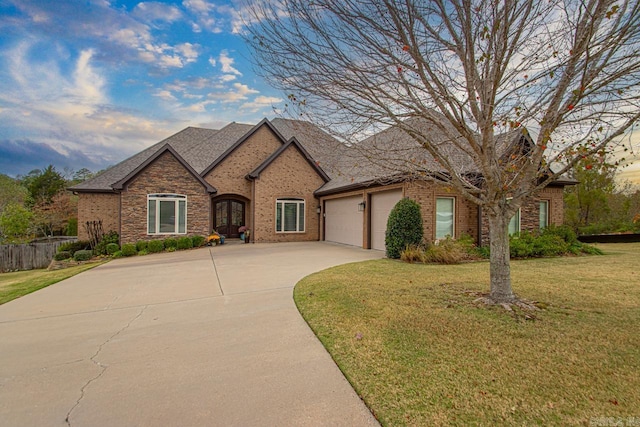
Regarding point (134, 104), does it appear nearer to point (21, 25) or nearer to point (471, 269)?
point (21, 25)

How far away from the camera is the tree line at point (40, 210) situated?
1966 centimetres

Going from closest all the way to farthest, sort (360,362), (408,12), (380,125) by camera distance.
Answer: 1. (360,362)
2. (408,12)
3. (380,125)

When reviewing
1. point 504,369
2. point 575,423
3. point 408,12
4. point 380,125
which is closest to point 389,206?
point 380,125

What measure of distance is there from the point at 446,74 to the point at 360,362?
4.43 m

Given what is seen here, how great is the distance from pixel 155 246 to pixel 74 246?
169 inches

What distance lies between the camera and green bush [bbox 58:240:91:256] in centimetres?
1416

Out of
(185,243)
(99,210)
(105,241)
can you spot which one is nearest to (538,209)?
(185,243)

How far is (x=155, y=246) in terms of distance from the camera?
13562mm

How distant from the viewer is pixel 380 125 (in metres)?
5.44

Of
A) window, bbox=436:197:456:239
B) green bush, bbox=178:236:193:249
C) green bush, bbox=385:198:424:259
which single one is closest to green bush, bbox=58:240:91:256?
green bush, bbox=178:236:193:249

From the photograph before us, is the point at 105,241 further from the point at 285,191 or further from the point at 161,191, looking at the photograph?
the point at 285,191

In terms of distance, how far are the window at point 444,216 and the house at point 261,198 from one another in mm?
40

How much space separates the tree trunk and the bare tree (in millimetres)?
17

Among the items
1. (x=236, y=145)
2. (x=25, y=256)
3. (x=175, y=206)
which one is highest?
(x=236, y=145)
